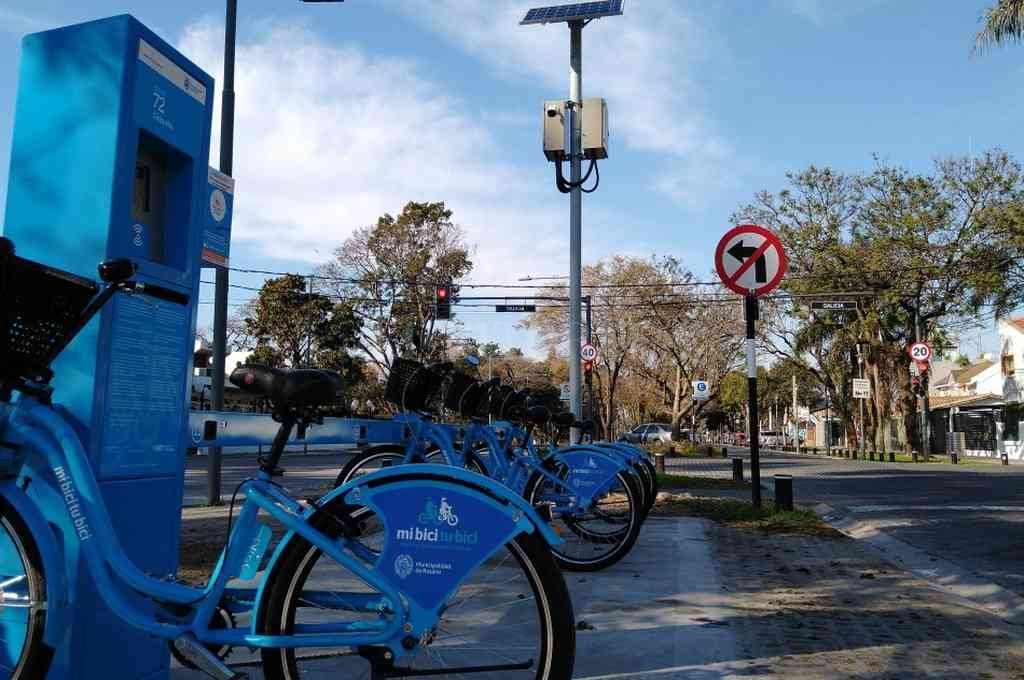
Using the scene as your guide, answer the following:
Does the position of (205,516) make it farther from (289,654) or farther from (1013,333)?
(1013,333)

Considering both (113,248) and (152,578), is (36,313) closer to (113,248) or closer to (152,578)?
(113,248)

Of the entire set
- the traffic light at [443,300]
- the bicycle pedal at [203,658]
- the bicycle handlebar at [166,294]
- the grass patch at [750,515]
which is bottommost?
the grass patch at [750,515]

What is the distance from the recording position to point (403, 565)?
2.52 m

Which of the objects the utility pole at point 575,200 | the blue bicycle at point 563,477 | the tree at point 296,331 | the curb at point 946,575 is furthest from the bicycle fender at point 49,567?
the tree at point 296,331

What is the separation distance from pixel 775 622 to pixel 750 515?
4887 millimetres

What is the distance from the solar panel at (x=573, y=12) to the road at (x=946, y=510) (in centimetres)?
804

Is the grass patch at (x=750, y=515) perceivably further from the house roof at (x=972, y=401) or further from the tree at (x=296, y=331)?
the house roof at (x=972, y=401)

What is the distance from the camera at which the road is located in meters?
7.21

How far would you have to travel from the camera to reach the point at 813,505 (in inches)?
470

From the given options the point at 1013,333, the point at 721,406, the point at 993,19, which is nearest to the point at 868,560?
the point at 993,19

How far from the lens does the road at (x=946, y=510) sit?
7208mm

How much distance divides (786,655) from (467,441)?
9.08ft

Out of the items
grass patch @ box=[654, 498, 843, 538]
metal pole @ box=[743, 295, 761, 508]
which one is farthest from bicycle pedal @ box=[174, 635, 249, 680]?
metal pole @ box=[743, 295, 761, 508]

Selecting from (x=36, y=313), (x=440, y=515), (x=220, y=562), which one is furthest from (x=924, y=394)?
(x=36, y=313)
